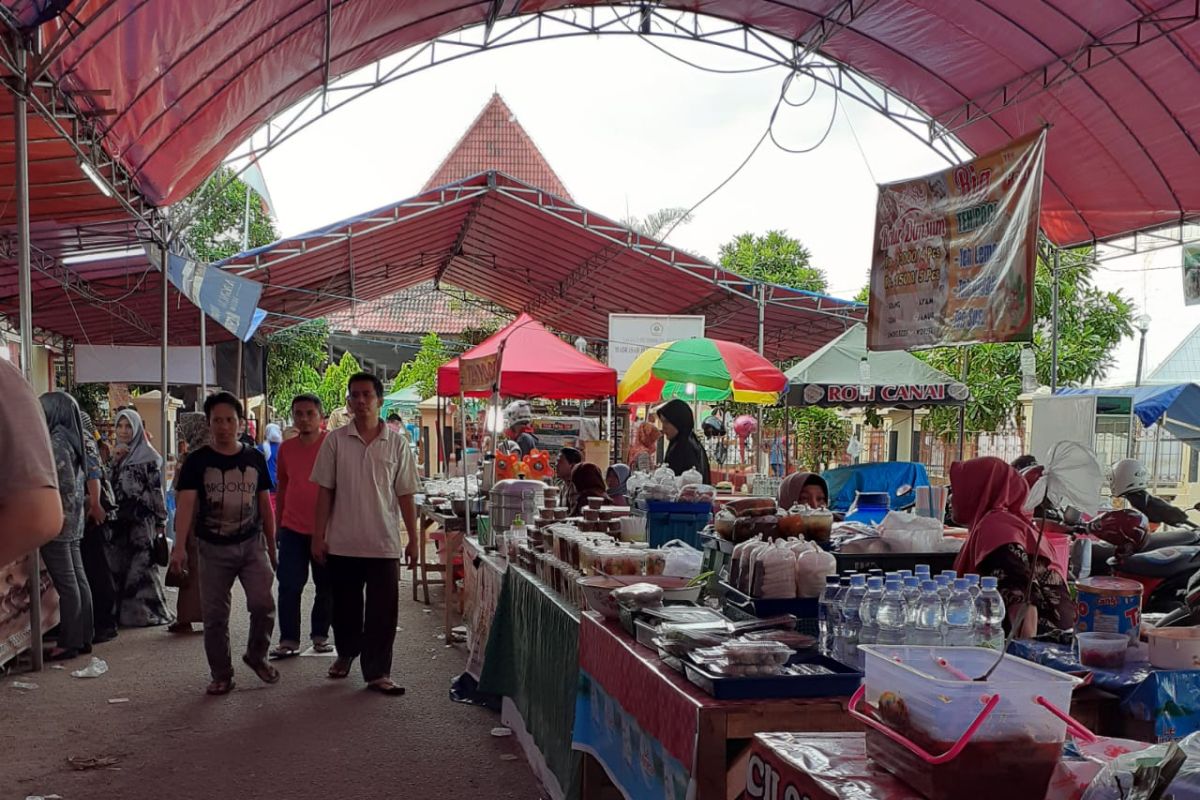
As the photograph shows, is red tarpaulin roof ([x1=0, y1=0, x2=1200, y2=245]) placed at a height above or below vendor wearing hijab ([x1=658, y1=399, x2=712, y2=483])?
above

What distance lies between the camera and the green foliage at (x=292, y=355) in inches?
1035

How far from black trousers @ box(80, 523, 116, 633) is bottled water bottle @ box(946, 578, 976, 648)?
6927 millimetres

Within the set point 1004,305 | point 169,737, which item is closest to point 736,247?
point 1004,305

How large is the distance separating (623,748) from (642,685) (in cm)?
33

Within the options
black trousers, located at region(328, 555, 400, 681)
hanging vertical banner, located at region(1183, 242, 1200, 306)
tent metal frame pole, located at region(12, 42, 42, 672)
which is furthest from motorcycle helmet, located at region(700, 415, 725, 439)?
tent metal frame pole, located at region(12, 42, 42, 672)

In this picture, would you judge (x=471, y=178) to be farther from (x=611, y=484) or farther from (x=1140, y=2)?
(x=1140, y=2)

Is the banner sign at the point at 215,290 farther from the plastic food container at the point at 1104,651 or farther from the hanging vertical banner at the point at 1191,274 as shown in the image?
the hanging vertical banner at the point at 1191,274

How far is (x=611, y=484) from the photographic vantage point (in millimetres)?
8328

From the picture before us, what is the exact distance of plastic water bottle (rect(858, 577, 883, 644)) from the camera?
9.18ft

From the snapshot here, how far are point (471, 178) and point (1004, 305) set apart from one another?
434 inches

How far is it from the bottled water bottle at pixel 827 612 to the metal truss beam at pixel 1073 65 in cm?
617

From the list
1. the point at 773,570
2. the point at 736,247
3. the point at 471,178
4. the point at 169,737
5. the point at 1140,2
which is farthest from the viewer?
the point at 736,247

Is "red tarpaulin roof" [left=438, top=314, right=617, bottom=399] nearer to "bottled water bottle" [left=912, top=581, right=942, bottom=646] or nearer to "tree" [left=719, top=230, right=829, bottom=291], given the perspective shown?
"bottled water bottle" [left=912, top=581, right=942, bottom=646]

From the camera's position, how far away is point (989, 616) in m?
2.80
